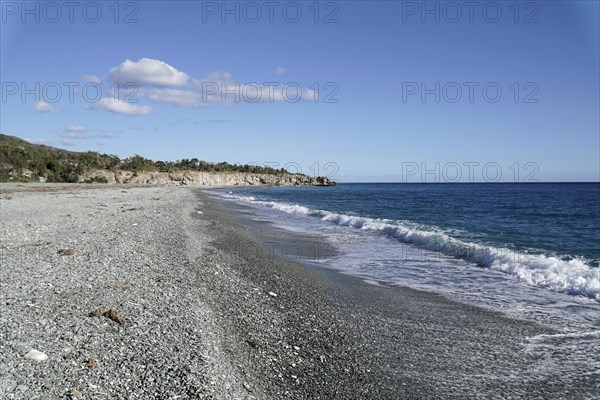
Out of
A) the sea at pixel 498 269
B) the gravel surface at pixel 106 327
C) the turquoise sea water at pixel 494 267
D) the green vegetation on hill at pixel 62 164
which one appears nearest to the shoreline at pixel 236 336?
the gravel surface at pixel 106 327

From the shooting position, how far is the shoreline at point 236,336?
4961mm

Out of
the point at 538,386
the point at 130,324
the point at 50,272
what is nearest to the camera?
the point at 538,386

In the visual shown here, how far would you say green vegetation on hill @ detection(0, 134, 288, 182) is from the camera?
70.9m

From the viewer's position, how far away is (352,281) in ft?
38.0

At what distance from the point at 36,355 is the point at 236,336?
9.00ft

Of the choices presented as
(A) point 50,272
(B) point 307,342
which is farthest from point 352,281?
(A) point 50,272

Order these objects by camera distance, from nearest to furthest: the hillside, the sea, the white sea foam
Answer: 1. the sea
2. the white sea foam
3. the hillside

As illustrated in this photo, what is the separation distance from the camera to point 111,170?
4222 inches

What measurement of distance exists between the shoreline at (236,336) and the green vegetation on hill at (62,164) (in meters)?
64.4

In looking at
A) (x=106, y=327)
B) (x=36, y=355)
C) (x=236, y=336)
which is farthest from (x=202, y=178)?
(x=36, y=355)

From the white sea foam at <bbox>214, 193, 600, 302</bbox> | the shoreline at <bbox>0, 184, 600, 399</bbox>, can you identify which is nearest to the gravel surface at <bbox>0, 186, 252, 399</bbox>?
the shoreline at <bbox>0, 184, 600, 399</bbox>

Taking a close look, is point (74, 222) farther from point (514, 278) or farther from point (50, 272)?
point (514, 278)

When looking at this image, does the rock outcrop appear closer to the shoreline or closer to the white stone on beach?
the shoreline

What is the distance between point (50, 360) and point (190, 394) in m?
1.80
